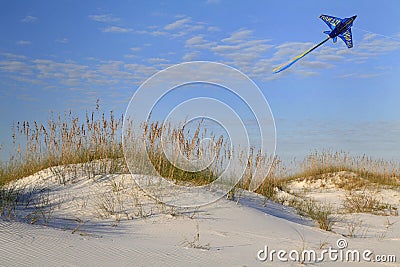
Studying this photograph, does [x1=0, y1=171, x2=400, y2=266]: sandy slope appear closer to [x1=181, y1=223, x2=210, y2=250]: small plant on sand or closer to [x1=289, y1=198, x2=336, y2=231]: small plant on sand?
[x1=181, y1=223, x2=210, y2=250]: small plant on sand

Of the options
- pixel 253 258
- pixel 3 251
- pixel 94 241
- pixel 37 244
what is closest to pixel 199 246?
pixel 253 258

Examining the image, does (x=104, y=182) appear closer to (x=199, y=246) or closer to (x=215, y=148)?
(x=215, y=148)

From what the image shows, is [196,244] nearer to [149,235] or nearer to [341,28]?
[149,235]

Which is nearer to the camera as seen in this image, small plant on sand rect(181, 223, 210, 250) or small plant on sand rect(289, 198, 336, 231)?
small plant on sand rect(181, 223, 210, 250)

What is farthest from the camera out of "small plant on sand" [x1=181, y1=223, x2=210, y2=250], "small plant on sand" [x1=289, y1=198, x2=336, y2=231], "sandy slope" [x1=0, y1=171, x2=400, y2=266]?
"small plant on sand" [x1=289, y1=198, x2=336, y2=231]

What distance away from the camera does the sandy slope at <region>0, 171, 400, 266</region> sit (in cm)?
332

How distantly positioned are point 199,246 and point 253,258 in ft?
1.67

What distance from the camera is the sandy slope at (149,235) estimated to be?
3.32 metres

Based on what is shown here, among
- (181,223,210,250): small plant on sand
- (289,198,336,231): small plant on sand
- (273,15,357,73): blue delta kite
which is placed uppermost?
(273,15,357,73): blue delta kite

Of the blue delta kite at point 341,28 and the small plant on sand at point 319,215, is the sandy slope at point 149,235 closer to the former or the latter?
the small plant on sand at point 319,215

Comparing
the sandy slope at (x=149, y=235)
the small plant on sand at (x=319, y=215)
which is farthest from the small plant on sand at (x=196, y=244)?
the small plant on sand at (x=319, y=215)

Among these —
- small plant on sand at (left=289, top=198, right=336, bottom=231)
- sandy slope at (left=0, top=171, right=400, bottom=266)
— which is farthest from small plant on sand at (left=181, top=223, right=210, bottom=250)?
small plant on sand at (left=289, top=198, right=336, bottom=231)

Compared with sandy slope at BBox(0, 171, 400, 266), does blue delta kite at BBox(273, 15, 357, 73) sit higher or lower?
higher

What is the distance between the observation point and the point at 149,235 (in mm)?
4160
